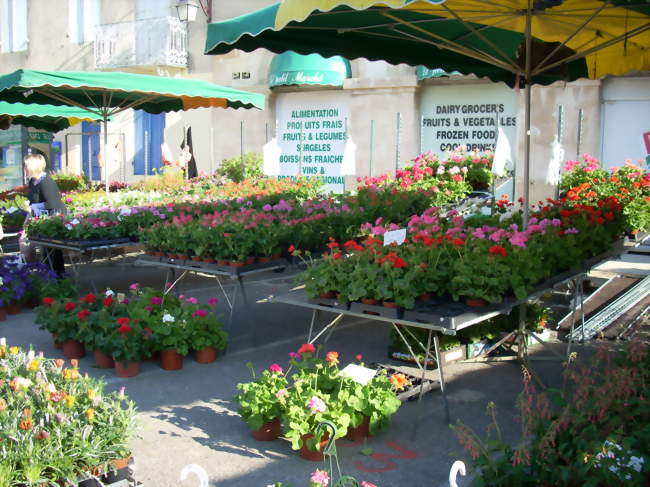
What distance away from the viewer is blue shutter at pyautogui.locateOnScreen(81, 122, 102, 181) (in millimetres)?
23891

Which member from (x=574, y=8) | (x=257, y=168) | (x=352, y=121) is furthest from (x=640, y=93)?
(x=574, y=8)

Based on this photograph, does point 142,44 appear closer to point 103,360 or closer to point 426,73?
point 426,73

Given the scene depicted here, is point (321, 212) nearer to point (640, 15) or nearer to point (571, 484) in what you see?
point (640, 15)

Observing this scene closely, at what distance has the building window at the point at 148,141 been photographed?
853 inches

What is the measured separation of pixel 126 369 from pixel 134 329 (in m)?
0.30

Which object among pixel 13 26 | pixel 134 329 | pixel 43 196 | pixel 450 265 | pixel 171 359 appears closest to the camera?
pixel 450 265

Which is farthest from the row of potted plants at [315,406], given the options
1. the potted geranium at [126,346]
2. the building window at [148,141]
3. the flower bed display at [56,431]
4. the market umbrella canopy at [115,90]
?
the building window at [148,141]

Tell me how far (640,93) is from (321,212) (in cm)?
893

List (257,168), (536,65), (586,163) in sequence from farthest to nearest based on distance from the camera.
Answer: (257,168) < (586,163) < (536,65)

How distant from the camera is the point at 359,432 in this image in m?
4.00

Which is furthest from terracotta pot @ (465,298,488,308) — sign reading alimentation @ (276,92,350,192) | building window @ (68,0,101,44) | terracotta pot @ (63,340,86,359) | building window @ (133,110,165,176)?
building window @ (68,0,101,44)

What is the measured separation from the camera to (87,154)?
24484 mm

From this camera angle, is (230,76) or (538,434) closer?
(538,434)

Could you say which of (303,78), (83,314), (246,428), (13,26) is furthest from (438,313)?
(13,26)
